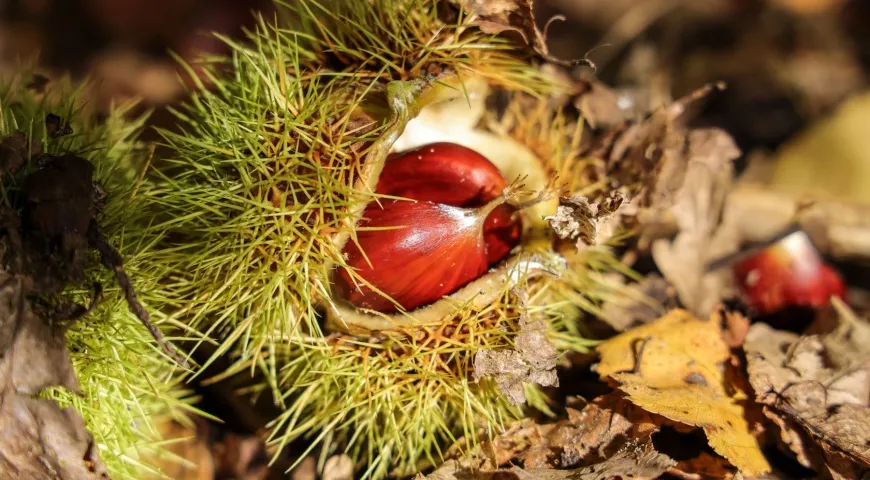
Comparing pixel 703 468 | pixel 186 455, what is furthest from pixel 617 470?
pixel 186 455

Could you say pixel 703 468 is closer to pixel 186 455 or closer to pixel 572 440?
pixel 572 440

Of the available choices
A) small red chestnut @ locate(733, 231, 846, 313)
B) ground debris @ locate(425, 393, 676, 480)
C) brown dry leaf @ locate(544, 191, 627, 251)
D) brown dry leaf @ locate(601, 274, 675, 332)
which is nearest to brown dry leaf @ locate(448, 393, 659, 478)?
ground debris @ locate(425, 393, 676, 480)

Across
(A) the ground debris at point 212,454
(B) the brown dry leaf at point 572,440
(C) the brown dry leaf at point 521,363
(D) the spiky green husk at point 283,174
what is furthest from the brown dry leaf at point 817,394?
(A) the ground debris at point 212,454

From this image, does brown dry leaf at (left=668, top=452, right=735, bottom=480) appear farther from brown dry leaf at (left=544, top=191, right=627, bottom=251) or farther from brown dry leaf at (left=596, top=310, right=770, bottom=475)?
brown dry leaf at (left=544, top=191, right=627, bottom=251)

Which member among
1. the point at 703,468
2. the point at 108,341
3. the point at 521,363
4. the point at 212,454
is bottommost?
the point at 212,454

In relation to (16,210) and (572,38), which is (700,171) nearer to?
(572,38)

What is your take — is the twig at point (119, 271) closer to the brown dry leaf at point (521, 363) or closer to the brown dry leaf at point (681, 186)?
the brown dry leaf at point (521, 363)
